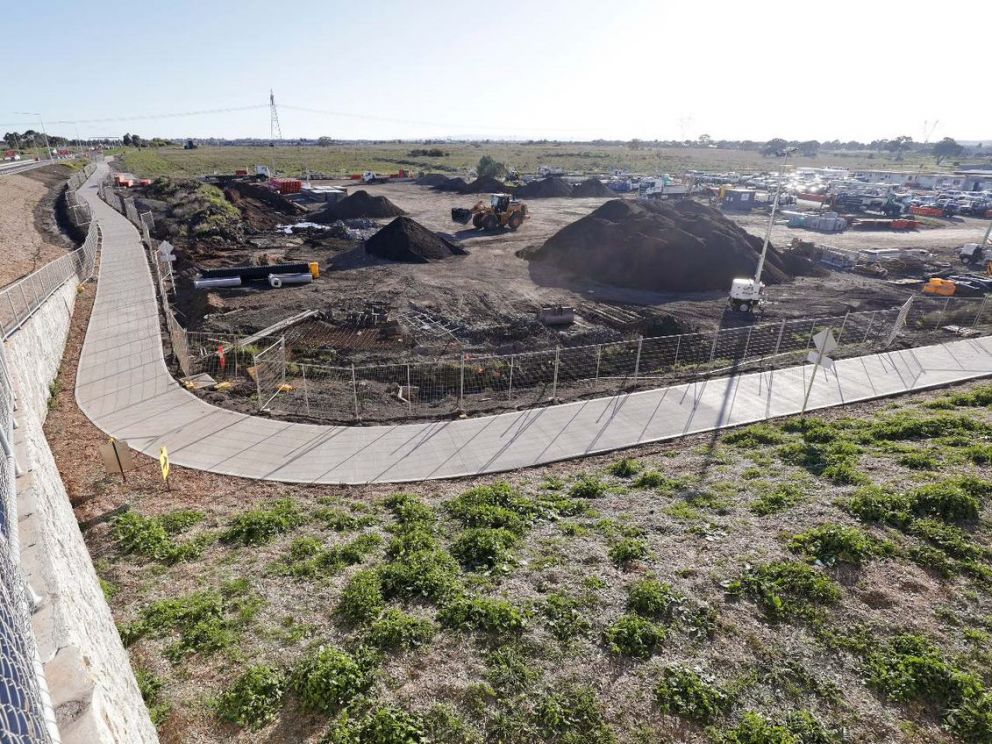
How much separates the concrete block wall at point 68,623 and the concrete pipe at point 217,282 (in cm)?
1936

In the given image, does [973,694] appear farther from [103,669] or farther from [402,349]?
[402,349]

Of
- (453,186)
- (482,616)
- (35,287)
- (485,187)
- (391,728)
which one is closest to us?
(391,728)

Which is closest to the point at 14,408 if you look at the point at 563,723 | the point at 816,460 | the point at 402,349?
the point at 563,723

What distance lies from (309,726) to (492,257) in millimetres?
32471

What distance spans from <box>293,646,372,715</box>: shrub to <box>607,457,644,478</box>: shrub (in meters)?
7.39

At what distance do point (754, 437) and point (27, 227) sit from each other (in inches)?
1778

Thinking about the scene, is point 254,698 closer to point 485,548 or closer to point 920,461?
point 485,548

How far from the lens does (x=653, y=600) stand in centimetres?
816

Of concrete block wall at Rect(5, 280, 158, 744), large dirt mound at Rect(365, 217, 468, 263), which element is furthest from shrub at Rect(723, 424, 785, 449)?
large dirt mound at Rect(365, 217, 468, 263)

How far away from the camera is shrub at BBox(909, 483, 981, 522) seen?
9820 mm

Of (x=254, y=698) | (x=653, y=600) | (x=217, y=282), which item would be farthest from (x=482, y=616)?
(x=217, y=282)

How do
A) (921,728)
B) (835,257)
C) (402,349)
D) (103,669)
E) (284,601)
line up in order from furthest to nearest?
(835,257), (402,349), (284,601), (921,728), (103,669)

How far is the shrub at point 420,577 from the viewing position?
8.46m

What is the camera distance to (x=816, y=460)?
12.8m
